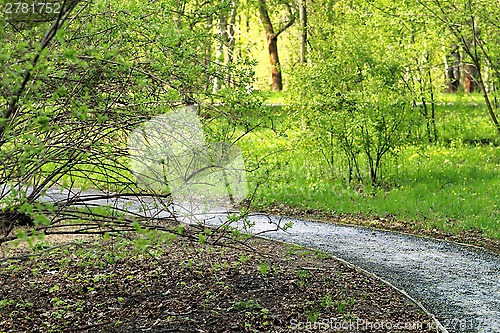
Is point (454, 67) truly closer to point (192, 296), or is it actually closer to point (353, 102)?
point (353, 102)

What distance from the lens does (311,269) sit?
8000 millimetres

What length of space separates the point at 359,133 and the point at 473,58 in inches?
162

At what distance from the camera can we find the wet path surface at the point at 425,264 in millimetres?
6645

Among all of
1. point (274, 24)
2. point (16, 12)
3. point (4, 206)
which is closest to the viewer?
point (4, 206)

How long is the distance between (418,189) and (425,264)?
428 centimetres

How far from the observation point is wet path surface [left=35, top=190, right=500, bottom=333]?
21.8 feet

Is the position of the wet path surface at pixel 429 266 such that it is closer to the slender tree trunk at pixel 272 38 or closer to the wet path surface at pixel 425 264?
the wet path surface at pixel 425 264

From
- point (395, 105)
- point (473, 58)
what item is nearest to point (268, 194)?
point (395, 105)

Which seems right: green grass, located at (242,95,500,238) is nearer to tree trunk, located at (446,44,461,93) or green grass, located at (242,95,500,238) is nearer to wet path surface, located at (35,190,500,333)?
wet path surface, located at (35,190,500,333)

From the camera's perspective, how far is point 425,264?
28.6 ft

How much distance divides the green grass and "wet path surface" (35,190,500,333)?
0.95 m

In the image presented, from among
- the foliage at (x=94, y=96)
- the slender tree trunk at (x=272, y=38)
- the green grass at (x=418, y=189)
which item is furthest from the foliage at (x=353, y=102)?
the slender tree trunk at (x=272, y=38)

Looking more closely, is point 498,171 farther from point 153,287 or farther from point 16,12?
point 16,12

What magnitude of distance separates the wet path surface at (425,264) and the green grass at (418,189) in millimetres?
946
